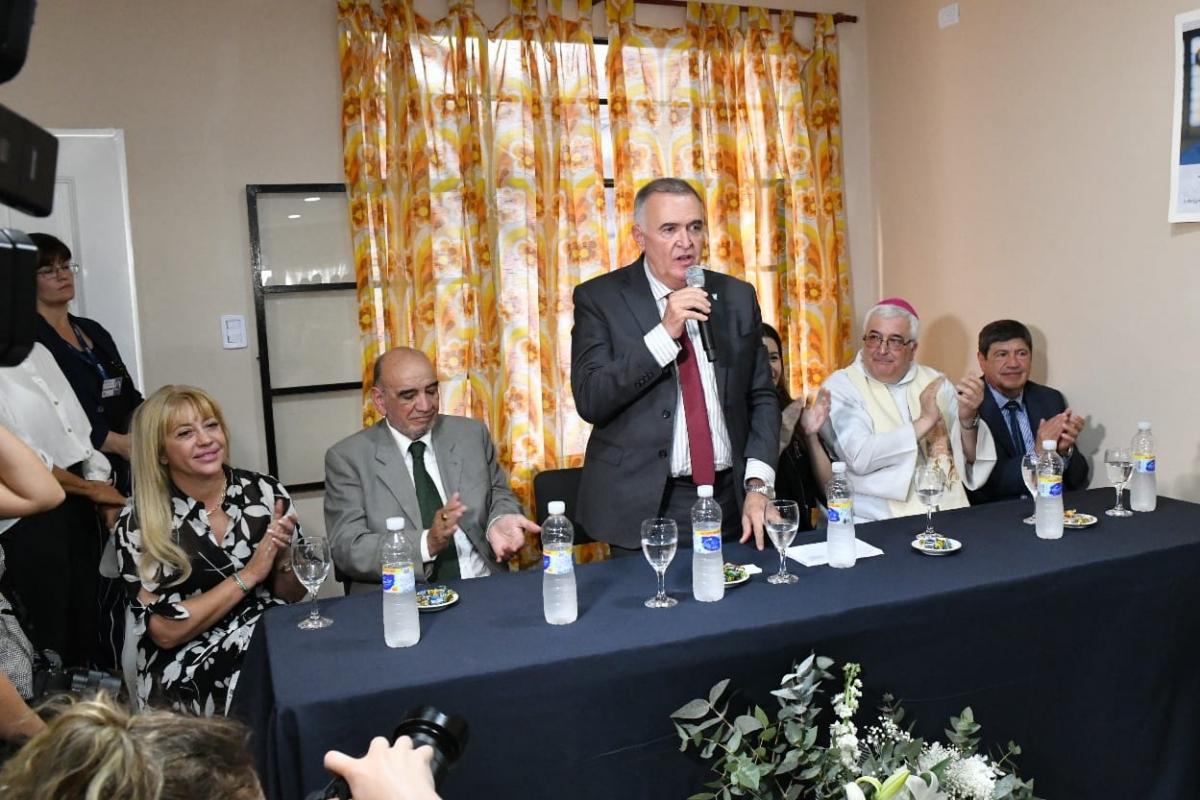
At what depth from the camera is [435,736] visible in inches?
43.4

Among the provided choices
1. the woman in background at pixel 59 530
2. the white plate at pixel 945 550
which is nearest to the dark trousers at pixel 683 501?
the white plate at pixel 945 550

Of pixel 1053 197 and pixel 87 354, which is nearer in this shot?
pixel 87 354

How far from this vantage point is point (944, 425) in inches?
116

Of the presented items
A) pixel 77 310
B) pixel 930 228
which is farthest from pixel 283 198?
pixel 930 228

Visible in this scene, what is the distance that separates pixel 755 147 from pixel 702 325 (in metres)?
1.95

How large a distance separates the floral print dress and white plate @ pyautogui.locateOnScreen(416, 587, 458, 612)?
542 millimetres

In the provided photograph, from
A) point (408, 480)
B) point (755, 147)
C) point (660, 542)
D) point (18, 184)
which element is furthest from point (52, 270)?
point (755, 147)

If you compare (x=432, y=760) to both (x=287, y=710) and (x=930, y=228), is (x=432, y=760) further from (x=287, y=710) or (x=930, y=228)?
(x=930, y=228)

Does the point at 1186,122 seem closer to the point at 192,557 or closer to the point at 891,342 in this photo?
the point at 891,342

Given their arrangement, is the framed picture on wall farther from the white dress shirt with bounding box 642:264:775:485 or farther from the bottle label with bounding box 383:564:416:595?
the bottle label with bounding box 383:564:416:595

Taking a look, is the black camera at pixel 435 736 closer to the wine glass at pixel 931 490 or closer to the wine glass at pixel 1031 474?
the wine glass at pixel 931 490

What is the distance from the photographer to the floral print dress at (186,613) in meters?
2.17

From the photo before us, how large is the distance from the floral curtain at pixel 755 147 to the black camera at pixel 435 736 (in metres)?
2.81

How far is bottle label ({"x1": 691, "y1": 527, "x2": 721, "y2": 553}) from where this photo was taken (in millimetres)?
1829
